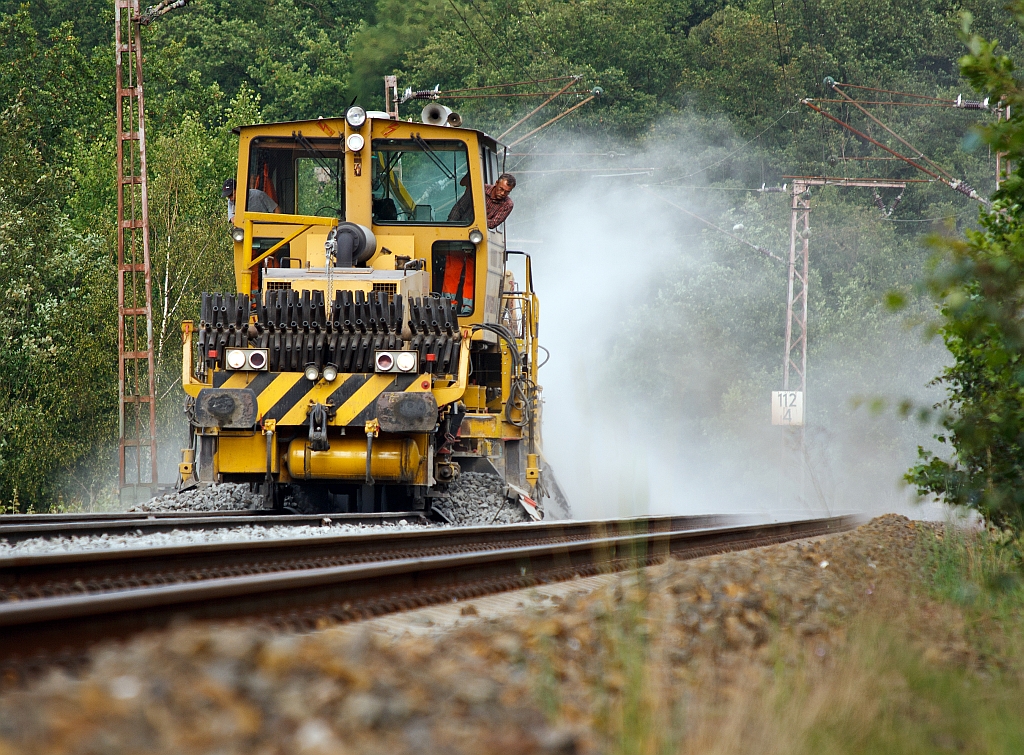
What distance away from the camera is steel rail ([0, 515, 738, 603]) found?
5.86 metres

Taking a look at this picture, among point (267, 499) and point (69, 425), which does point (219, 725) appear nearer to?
point (267, 499)

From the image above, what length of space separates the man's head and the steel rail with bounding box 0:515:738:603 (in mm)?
5137

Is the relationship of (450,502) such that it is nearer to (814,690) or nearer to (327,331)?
(327,331)

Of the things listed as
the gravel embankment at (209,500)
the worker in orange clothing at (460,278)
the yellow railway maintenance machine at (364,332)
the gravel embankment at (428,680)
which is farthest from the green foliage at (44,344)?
the gravel embankment at (428,680)

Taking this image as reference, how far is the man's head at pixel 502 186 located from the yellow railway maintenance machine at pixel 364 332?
0.70 feet

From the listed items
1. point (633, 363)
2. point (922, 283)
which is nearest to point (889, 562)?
point (922, 283)

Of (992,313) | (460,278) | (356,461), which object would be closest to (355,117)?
(460,278)

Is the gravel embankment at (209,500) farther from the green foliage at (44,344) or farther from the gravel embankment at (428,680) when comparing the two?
the green foliage at (44,344)

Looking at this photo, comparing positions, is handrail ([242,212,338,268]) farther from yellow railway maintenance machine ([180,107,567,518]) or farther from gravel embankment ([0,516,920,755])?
gravel embankment ([0,516,920,755])

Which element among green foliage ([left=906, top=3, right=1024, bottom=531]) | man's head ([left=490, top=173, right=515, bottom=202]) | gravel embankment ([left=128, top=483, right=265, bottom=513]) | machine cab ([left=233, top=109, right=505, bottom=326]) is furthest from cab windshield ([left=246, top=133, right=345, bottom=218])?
green foliage ([left=906, top=3, right=1024, bottom=531])

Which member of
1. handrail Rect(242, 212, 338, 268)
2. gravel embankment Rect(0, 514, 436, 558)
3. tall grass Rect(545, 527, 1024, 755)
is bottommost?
tall grass Rect(545, 527, 1024, 755)

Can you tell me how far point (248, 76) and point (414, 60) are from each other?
8.02m

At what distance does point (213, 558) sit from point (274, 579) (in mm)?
1750

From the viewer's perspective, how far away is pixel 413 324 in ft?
37.4
